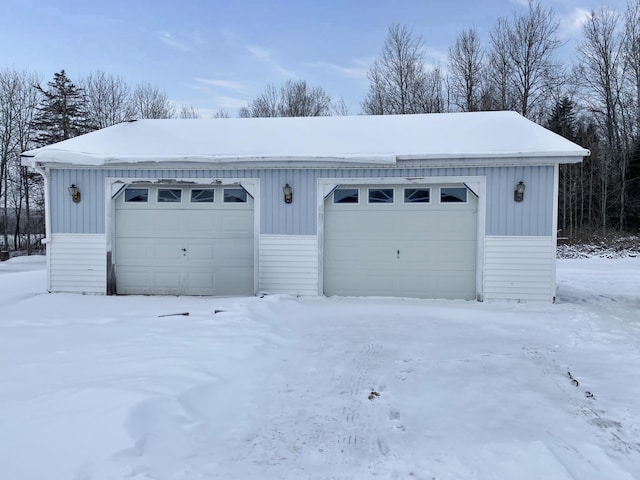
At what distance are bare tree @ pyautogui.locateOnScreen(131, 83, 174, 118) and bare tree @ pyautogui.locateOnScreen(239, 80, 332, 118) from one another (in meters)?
6.09

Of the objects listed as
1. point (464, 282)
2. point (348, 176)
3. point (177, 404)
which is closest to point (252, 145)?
point (348, 176)

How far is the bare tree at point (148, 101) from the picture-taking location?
2766cm

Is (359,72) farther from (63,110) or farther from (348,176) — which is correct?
(348,176)

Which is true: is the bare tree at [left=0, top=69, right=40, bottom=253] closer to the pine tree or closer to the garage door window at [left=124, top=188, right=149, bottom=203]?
the pine tree

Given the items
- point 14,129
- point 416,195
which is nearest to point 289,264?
point 416,195

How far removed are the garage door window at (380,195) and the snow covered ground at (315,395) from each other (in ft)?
7.96

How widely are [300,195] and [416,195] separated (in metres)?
2.17

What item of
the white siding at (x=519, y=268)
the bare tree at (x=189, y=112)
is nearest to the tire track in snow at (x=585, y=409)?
the white siding at (x=519, y=268)

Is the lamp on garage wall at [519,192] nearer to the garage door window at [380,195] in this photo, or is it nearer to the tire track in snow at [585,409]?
the garage door window at [380,195]

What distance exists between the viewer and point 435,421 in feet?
10.1

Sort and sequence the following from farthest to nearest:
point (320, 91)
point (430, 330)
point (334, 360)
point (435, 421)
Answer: point (320, 91) → point (430, 330) → point (334, 360) → point (435, 421)

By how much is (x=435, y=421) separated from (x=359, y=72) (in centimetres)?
2536

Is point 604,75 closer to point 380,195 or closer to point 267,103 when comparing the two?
point 267,103

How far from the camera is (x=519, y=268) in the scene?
7414 mm
